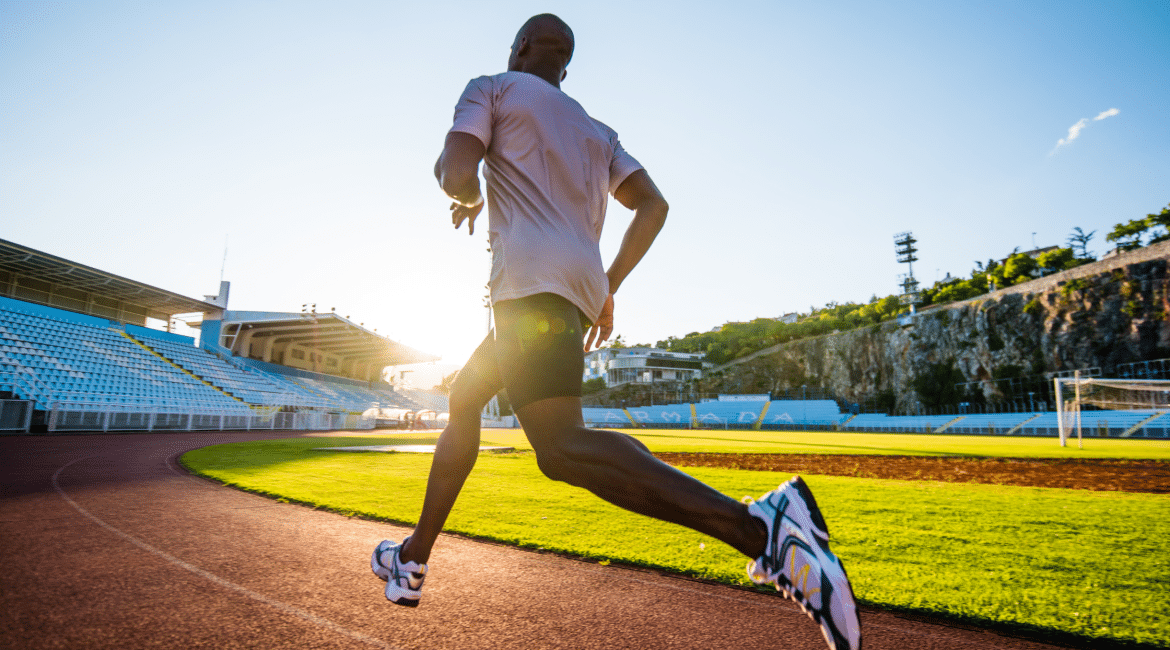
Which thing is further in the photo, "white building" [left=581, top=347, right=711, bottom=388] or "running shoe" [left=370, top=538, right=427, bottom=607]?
"white building" [left=581, top=347, right=711, bottom=388]

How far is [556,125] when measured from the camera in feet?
5.63

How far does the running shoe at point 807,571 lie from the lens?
1266 mm

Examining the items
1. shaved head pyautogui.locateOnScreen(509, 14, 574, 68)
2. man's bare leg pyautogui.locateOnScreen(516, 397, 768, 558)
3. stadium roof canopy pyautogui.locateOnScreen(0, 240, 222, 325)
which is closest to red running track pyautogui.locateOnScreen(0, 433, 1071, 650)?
man's bare leg pyautogui.locateOnScreen(516, 397, 768, 558)

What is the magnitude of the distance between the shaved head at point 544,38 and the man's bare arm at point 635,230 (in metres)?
0.50

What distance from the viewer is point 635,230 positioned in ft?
6.07

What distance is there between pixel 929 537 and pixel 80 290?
36275 mm

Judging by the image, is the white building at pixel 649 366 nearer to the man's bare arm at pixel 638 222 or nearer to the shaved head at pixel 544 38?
the man's bare arm at pixel 638 222

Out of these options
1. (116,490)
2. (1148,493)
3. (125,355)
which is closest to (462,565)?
(116,490)

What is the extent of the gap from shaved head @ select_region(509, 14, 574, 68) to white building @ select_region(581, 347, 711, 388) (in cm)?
8046

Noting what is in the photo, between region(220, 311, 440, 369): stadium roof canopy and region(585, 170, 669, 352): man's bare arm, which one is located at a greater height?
region(220, 311, 440, 369): stadium roof canopy

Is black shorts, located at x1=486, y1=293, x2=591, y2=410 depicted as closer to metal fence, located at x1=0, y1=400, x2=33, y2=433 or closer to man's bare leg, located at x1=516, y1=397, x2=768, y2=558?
man's bare leg, located at x1=516, y1=397, x2=768, y2=558

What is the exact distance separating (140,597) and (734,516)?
7.99 ft

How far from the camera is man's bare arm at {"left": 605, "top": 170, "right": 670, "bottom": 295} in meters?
1.84

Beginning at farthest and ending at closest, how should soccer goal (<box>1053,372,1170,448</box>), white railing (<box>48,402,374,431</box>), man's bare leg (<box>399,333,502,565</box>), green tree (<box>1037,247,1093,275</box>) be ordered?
green tree (<box>1037,247,1093,275</box>)
soccer goal (<box>1053,372,1170,448</box>)
white railing (<box>48,402,374,431</box>)
man's bare leg (<box>399,333,502,565</box>)
